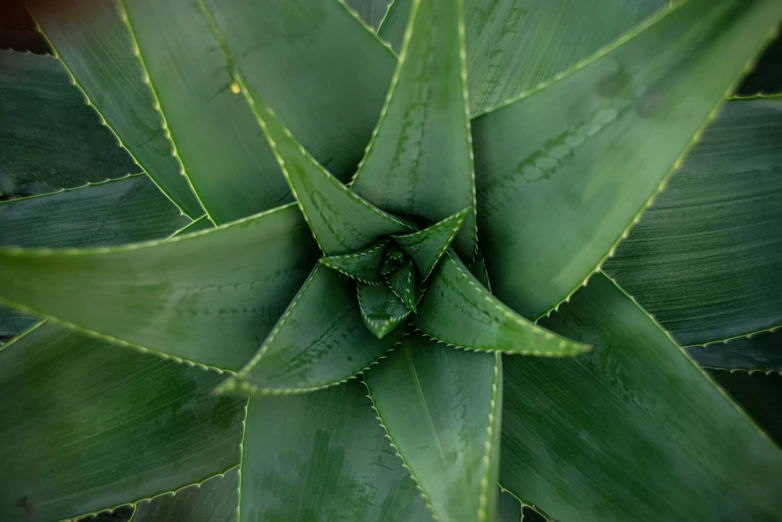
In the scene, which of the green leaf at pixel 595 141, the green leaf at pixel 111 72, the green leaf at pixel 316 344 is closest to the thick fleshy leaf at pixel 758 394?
the green leaf at pixel 595 141

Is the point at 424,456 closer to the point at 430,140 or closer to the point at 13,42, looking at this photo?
the point at 430,140

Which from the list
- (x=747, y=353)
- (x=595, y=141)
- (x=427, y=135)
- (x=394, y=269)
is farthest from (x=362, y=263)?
(x=747, y=353)

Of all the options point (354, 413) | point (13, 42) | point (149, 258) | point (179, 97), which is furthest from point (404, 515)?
point (13, 42)

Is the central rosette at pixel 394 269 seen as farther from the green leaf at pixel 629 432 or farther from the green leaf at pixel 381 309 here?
the green leaf at pixel 629 432

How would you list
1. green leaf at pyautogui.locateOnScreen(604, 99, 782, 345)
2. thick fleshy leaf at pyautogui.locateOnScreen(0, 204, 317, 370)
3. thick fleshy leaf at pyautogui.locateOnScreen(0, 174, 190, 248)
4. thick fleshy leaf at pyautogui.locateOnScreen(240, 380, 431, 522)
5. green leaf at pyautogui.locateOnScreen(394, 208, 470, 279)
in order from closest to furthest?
thick fleshy leaf at pyautogui.locateOnScreen(0, 204, 317, 370) < green leaf at pyautogui.locateOnScreen(394, 208, 470, 279) < thick fleshy leaf at pyautogui.locateOnScreen(240, 380, 431, 522) < green leaf at pyautogui.locateOnScreen(604, 99, 782, 345) < thick fleshy leaf at pyautogui.locateOnScreen(0, 174, 190, 248)

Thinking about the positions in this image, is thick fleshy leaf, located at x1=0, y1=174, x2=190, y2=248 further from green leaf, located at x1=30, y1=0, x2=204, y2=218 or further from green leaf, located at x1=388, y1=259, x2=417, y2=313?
green leaf, located at x1=388, y1=259, x2=417, y2=313

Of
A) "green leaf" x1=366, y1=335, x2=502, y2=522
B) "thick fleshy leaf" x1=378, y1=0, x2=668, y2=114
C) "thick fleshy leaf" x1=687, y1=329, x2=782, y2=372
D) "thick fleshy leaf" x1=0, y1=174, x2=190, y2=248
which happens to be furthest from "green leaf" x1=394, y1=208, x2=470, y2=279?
"thick fleshy leaf" x1=687, y1=329, x2=782, y2=372

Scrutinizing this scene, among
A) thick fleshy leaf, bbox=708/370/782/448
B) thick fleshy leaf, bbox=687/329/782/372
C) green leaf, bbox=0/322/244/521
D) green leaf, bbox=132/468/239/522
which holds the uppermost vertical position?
green leaf, bbox=0/322/244/521
